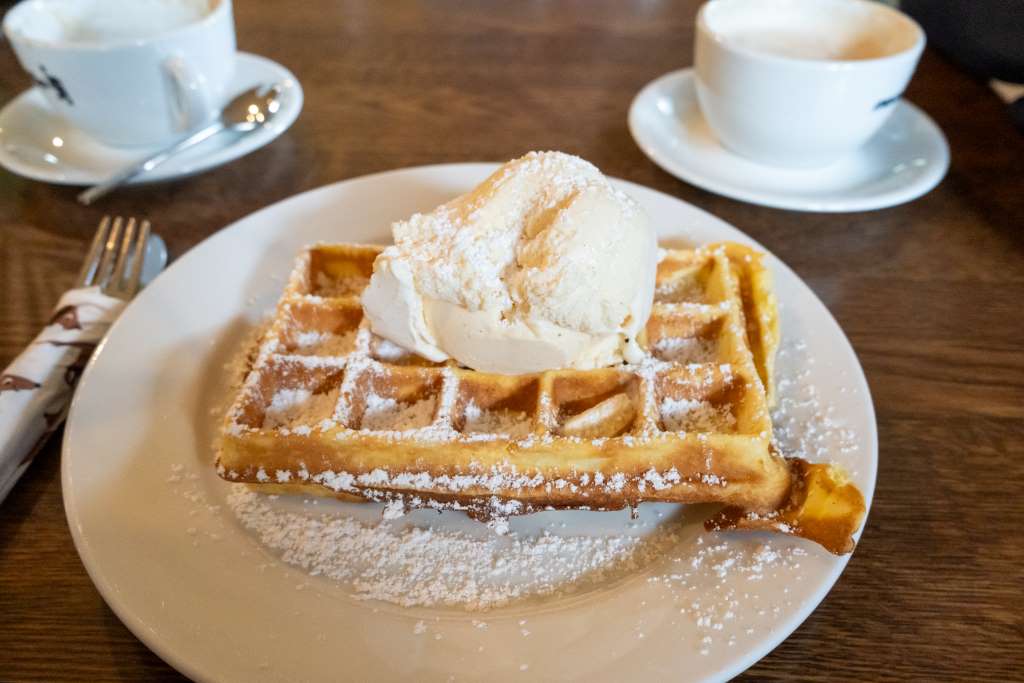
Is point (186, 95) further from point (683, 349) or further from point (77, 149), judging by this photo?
point (683, 349)

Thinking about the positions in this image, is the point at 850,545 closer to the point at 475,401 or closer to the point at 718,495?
the point at 718,495

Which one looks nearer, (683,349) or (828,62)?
(683,349)

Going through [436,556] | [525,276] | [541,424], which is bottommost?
[436,556]

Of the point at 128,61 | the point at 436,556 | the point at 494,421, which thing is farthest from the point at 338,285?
the point at 128,61

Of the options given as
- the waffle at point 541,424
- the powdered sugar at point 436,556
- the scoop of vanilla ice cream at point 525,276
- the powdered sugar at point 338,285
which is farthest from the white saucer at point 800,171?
the powdered sugar at point 436,556

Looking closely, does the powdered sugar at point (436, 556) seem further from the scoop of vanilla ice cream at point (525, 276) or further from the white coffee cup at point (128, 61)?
the white coffee cup at point (128, 61)

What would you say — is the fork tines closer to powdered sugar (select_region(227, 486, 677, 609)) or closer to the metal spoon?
the metal spoon
